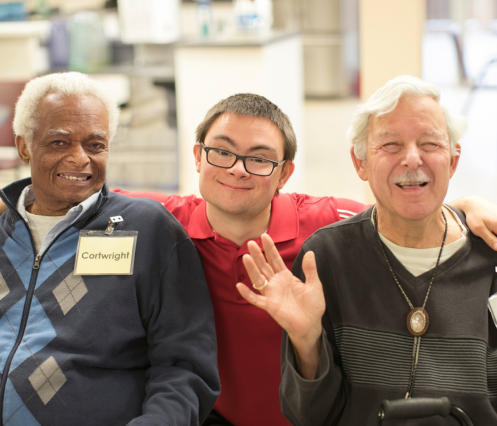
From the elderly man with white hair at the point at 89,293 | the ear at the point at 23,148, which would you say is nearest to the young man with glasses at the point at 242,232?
the elderly man with white hair at the point at 89,293

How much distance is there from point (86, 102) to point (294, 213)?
2.38ft

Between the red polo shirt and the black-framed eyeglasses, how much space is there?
0.17m

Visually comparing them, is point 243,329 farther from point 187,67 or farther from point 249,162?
point 187,67

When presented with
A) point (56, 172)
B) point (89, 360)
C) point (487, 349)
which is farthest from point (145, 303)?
point (487, 349)

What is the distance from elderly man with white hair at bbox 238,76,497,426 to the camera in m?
1.32

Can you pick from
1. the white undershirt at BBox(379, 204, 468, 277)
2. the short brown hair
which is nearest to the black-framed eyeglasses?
the short brown hair

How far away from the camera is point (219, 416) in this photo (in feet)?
5.83

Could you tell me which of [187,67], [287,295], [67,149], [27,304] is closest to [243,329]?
[287,295]

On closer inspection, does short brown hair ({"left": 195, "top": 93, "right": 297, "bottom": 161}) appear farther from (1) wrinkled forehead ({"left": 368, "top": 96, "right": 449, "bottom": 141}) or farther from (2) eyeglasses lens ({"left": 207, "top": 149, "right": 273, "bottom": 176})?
(1) wrinkled forehead ({"left": 368, "top": 96, "right": 449, "bottom": 141})

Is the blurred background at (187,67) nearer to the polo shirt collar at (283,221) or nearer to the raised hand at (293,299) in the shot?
the polo shirt collar at (283,221)

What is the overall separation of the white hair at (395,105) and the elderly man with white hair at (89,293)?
61cm

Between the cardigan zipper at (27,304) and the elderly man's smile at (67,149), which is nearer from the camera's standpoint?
the cardigan zipper at (27,304)

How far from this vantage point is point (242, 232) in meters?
1.71

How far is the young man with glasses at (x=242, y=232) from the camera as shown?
166 cm
